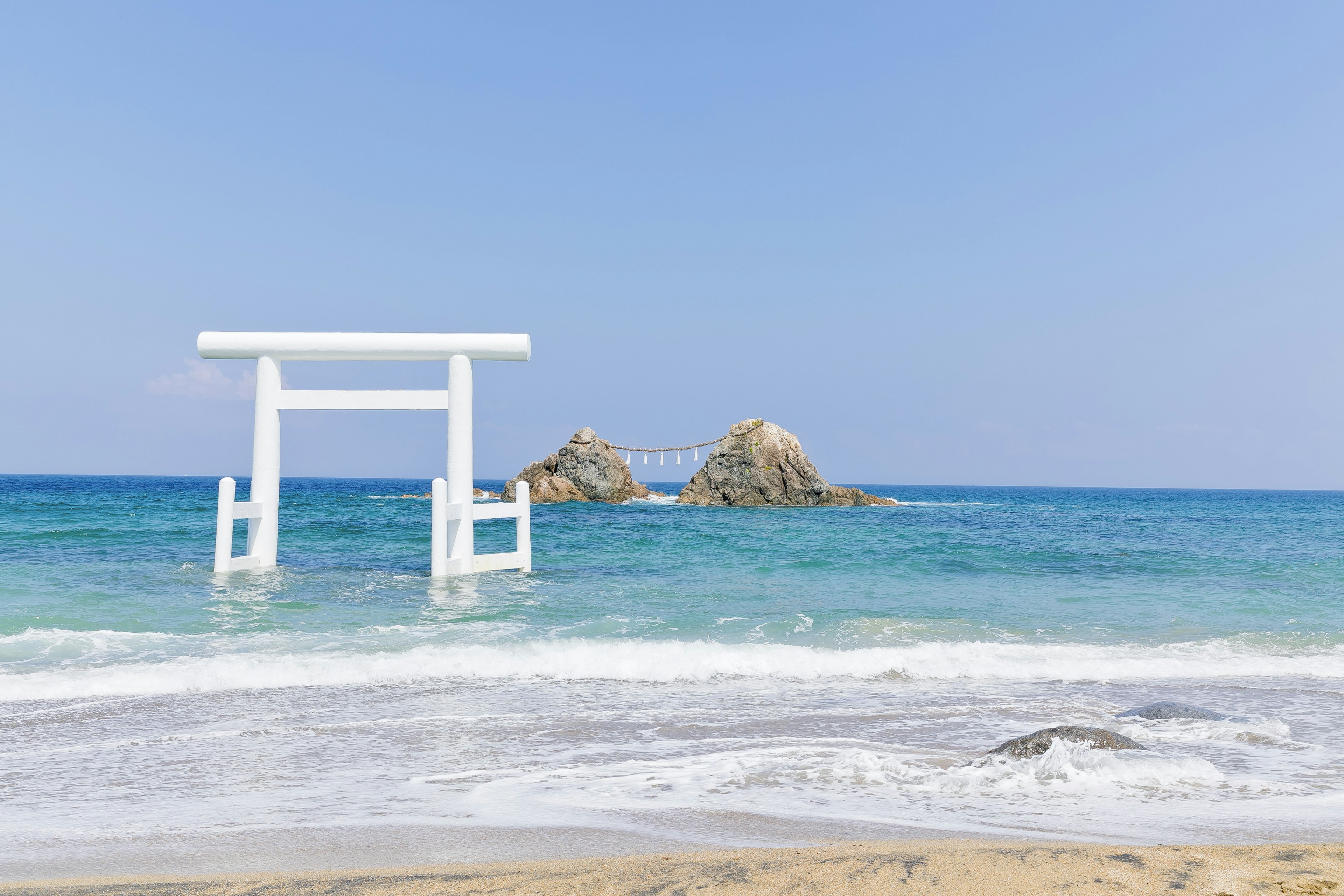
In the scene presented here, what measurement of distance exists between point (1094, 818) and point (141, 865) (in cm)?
404

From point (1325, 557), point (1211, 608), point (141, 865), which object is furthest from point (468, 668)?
point (1325, 557)

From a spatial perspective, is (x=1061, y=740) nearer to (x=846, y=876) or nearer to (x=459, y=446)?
(x=846, y=876)

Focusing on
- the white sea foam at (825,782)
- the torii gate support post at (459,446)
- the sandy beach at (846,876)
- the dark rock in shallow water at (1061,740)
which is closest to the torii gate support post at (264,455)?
the torii gate support post at (459,446)

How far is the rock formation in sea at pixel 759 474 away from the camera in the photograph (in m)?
44.7

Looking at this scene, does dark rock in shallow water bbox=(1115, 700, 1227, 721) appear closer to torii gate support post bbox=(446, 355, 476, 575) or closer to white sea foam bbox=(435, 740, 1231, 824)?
white sea foam bbox=(435, 740, 1231, 824)

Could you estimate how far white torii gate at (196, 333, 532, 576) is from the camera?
13.1m

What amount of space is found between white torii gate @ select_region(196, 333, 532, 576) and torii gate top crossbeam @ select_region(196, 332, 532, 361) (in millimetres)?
12

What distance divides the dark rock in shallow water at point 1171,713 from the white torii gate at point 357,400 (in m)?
9.74

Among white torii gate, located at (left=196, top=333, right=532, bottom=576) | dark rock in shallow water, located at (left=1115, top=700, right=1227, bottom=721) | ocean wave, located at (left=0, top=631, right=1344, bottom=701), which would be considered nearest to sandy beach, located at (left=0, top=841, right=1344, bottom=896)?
dark rock in shallow water, located at (left=1115, top=700, right=1227, bottom=721)

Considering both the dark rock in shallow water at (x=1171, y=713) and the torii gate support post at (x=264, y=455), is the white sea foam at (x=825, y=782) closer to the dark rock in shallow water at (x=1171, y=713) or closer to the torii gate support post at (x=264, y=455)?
the dark rock in shallow water at (x=1171, y=713)

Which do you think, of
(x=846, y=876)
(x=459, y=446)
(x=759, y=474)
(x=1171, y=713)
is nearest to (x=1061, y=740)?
(x=1171, y=713)

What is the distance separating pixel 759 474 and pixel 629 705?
38801 mm

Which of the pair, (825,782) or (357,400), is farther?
(357,400)

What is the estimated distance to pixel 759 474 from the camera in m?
44.6
